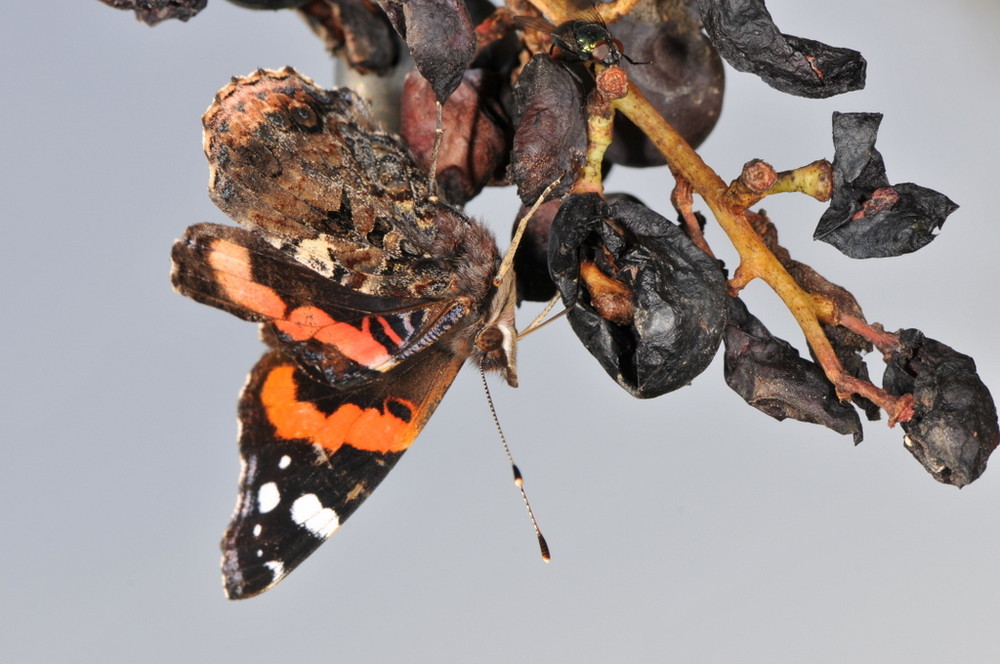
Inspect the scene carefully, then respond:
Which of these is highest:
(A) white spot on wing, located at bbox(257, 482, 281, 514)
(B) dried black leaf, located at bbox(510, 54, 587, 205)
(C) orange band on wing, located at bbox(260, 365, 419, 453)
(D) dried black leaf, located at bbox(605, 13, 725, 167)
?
(D) dried black leaf, located at bbox(605, 13, 725, 167)

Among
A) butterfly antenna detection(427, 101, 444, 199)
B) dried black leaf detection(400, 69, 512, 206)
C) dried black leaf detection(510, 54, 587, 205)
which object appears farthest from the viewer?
dried black leaf detection(400, 69, 512, 206)

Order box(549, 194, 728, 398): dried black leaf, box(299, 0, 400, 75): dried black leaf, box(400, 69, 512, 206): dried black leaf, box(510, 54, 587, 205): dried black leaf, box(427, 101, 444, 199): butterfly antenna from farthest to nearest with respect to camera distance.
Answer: box(299, 0, 400, 75): dried black leaf < box(400, 69, 512, 206): dried black leaf < box(427, 101, 444, 199): butterfly antenna < box(510, 54, 587, 205): dried black leaf < box(549, 194, 728, 398): dried black leaf

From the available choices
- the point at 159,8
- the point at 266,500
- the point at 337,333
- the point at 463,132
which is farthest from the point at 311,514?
the point at 159,8

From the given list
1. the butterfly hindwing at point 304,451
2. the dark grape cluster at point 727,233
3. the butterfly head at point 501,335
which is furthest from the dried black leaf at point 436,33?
the butterfly hindwing at point 304,451

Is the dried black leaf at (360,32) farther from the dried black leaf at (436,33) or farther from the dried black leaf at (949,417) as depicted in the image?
the dried black leaf at (949,417)

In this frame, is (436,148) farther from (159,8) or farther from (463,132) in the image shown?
(159,8)

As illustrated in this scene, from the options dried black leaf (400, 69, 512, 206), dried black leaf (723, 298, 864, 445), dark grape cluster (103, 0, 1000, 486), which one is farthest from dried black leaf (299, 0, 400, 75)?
dried black leaf (723, 298, 864, 445)

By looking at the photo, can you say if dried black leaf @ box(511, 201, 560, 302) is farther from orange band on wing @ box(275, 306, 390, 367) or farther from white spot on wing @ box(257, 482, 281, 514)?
white spot on wing @ box(257, 482, 281, 514)
